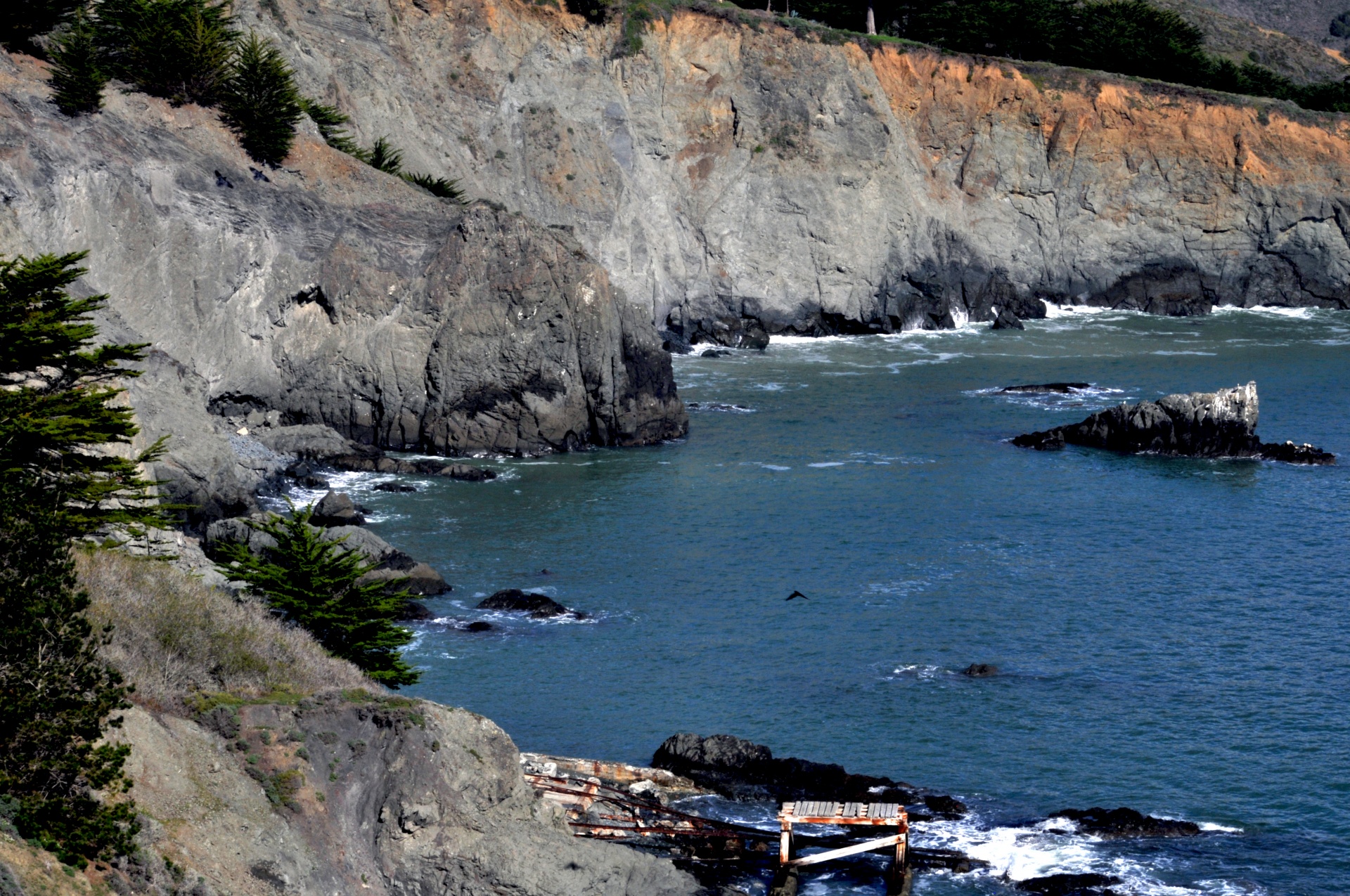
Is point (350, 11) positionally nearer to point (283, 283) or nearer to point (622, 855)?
point (283, 283)

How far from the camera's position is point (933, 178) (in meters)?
99.2

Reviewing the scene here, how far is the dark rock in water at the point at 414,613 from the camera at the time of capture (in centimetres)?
4056

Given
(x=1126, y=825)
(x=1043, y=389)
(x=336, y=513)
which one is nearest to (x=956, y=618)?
(x=1126, y=825)

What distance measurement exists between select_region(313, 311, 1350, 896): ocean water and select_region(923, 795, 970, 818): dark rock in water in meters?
0.28

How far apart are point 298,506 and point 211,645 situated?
96.2 ft

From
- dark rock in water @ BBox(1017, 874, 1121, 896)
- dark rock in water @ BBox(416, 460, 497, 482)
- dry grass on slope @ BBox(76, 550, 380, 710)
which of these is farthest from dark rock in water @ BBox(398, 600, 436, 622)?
dark rock in water @ BBox(1017, 874, 1121, 896)

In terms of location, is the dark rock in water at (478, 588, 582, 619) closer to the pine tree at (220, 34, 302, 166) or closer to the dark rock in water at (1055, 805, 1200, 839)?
the dark rock in water at (1055, 805, 1200, 839)

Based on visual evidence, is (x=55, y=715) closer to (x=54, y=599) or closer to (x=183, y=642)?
(x=54, y=599)

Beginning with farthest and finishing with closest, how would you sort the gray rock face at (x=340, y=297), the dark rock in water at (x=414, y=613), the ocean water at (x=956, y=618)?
the gray rock face at (x=340, y=297) < the dark rock in water at (x=414, y=613) < the ocean water at (x=956, y=618)

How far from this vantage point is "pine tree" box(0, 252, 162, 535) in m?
23.8

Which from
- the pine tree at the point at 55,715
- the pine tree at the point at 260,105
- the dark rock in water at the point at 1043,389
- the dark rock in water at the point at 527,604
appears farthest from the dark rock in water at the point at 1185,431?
the pine tree at the point at 55,715

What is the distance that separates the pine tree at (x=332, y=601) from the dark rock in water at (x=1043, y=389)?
47497 mm

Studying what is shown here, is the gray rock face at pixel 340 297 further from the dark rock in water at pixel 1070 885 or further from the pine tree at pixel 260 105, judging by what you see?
the dark rock in water at pixel 1070 885

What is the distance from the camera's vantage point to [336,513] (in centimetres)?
4800
